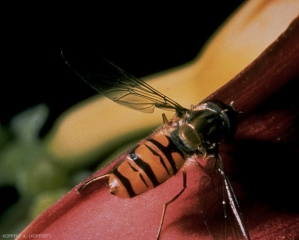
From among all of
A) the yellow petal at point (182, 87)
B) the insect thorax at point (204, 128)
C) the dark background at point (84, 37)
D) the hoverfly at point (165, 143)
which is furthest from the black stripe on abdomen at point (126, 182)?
the dark background at point (84, 37)

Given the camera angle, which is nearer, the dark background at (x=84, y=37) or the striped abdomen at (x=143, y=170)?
the striped abdomen at (x=143, y=170)

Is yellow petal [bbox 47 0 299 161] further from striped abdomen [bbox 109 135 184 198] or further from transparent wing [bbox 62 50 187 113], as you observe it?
striped abdomen [bbox 109 135 184 198]

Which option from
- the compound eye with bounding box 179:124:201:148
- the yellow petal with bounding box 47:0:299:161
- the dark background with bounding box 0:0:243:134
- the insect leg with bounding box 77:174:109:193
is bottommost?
the compound eye with bounding box 179:124:201:148

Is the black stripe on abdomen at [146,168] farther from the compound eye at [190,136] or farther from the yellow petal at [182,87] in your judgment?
the yellow petal at [182,87]

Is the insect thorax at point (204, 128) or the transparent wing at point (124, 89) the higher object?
the transparent wing at point (124, 89)

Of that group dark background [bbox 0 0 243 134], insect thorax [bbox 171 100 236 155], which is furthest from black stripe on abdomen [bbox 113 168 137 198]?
dark background [bbox 0 0 243 134]

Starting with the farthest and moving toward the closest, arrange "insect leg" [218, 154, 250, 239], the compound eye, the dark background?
the dark background
the compound eye
"insect leg" [218, 154, 250, 239]
